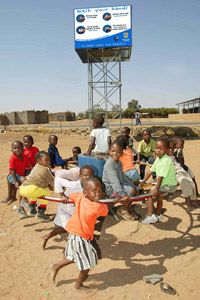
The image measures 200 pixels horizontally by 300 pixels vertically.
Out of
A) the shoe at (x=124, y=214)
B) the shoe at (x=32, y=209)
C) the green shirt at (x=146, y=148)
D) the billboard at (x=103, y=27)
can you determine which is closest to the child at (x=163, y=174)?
the shoe at (x=124, y=214)

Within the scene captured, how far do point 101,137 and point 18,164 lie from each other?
1.90m

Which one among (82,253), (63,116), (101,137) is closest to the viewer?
(82,253)

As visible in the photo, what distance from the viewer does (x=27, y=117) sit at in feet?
158

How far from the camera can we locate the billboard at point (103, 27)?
1783cm

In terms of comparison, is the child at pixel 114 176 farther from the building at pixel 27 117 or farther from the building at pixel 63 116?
the building at pixel 27 117

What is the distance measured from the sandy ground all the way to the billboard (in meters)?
13.9

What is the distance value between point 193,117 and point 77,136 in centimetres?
2261

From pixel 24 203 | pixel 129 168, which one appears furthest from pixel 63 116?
pixel 129 168

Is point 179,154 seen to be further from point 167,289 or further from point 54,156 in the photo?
point 167,289

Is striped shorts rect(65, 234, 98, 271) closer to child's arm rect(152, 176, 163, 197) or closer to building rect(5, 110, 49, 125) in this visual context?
child's arm rect(152, 176, 163, 197)

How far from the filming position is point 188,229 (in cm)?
541

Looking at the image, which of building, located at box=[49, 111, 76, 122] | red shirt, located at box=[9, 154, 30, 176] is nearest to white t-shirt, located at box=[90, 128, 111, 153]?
red shirt, located at box=[9, 154, 30, 176]

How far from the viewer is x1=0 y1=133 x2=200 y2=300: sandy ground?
3.59 meters

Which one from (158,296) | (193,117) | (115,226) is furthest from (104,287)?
(193,117)
